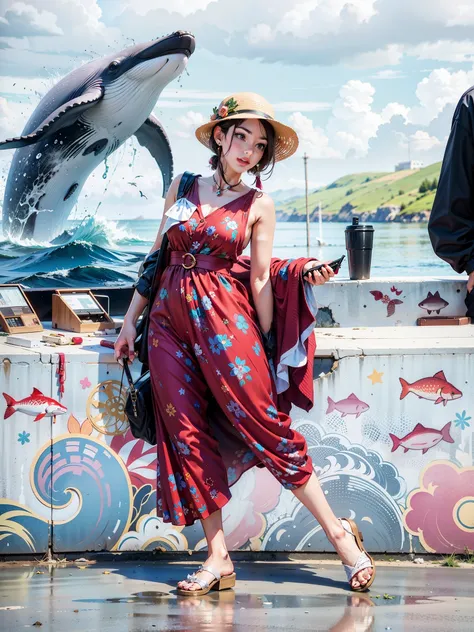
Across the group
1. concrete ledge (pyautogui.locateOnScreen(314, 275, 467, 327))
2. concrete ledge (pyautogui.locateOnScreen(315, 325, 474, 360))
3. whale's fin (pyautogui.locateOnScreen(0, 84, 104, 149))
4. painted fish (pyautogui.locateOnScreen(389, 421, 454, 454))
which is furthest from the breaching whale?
painted fish (pyautogui.locateOnScreen(389, 421, 454, 454))

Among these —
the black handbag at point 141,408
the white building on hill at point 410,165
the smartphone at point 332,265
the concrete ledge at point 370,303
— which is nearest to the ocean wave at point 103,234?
the concrete ledge at point 370,303

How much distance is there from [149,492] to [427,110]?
276 inches

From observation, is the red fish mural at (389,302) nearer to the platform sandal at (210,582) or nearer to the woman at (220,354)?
the woman at (220,354)

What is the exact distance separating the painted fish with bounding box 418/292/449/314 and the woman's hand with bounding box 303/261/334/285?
1.51m

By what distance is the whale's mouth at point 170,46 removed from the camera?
737cm

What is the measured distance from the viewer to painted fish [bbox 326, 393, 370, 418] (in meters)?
3.53

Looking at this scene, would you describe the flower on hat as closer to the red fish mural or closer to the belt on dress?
Answer: the belt on dress

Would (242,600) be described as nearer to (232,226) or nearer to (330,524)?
(330,524)

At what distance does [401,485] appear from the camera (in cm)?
356

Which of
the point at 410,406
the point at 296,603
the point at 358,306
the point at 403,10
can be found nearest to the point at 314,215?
the point at 403,10

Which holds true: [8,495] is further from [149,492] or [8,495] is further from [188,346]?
[188,346]

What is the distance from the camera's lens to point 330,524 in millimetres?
3221

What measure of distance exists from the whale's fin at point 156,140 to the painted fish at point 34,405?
13.8ft

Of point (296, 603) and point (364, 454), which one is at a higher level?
point (364, 454)
